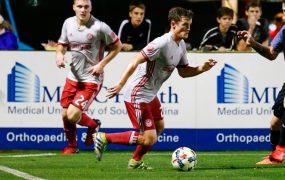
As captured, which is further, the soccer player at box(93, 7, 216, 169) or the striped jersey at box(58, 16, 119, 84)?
the striped jersey at box(58, 16, 119, 84)

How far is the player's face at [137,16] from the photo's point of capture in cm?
1803

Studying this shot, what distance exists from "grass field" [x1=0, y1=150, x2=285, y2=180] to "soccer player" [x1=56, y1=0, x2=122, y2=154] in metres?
0.79

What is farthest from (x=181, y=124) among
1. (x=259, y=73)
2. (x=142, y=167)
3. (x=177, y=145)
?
(x=142, y=167)

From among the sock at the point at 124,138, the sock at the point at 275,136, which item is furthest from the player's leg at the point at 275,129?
the sock at the point at 124,138

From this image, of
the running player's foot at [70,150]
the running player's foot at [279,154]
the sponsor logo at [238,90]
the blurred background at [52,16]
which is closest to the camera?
the running player's foot at [279,154]

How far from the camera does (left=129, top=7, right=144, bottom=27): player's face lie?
18.0 metres

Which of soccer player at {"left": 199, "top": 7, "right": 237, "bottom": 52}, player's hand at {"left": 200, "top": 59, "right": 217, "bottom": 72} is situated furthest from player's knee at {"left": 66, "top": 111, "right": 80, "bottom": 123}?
soccer player at {"left": 199, "top": 7, "right": 237, "bottom": 52}

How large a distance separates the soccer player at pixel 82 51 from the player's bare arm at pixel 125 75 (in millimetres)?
2675

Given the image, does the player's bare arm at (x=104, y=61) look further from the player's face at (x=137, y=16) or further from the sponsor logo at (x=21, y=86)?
the player's face at (x=137, y=16)

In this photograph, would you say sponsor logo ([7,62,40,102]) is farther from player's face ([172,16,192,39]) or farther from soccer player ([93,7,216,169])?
player's face ([172,16,192,39])

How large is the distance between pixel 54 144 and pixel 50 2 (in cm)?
478

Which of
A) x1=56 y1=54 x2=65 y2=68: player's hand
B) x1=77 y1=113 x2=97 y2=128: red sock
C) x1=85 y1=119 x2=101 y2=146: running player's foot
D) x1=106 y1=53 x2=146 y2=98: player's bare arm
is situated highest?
x1=56 y1=54 x2=65 y2=68: player's hand

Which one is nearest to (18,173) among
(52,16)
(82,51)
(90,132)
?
(82,51)

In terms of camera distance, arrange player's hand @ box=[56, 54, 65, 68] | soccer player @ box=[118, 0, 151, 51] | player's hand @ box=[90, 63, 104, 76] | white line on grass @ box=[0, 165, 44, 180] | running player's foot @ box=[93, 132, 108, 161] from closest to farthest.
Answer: white line on grass @ box=[0, 165, 44, 180] → running player's foot @ box=[93, 132, 108, 161] → player's hand @ box=[56, 54, 65, 68] → player's hand @ box=[90, 63, 104, 76] → soccer player @ box=[118, 0, 151, 51]
